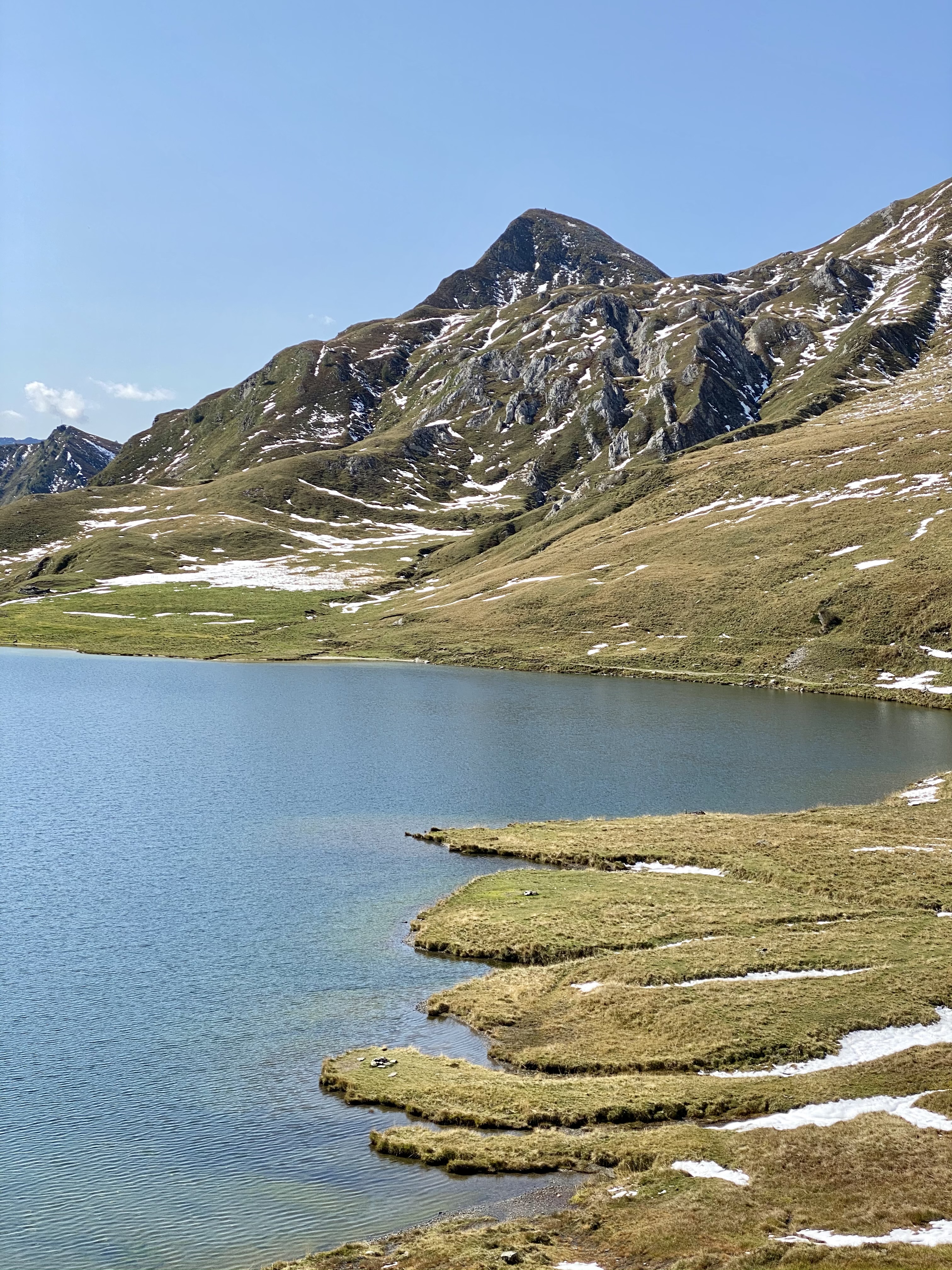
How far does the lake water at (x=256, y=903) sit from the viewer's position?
21688mm

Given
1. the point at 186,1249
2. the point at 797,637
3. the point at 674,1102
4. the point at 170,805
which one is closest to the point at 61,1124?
the point at 186,1249

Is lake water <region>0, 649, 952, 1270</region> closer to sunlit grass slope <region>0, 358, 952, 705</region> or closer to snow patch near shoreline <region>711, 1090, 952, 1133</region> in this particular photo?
snow patch near shoreline <region>711, 1090, 952, 1133</region>

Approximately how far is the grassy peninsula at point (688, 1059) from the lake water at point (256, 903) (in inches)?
61.8

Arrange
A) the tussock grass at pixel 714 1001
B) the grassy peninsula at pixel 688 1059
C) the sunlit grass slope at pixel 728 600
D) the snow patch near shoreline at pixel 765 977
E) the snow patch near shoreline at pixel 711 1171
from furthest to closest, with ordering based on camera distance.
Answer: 1. the sunlit grass slope at pixel 728 600
2. the snow patch near shoreline at pixel 765 977
3. the tussock grass at pixel 714 1001
4. the snow patch near shoreline at pixel 711 1171
5. the grassy peninsula at pixel 688 1059

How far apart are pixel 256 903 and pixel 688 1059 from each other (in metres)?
22.7

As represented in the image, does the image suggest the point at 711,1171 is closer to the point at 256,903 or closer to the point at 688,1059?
the point at 688,1059

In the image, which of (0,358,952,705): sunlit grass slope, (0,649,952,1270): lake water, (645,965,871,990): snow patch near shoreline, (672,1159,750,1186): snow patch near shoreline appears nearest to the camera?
(672,1159,750,1186): snow patch near shoreline

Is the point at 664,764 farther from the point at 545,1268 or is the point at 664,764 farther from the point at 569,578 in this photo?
the point at 569,578

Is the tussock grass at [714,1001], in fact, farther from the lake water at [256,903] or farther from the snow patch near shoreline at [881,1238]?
the snow patch near shoreline at [881,1238]

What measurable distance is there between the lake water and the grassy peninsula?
1570 mm

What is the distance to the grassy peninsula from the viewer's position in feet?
60.7

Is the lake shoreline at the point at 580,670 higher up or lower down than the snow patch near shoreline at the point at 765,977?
higher up

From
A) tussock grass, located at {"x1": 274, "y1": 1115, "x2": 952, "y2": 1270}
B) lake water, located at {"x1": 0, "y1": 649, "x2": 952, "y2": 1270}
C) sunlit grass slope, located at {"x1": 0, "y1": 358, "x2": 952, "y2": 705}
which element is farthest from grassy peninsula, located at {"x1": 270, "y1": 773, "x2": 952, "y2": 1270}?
sunlit grass slope, located at {"x1": 0, "y1": 358, "x2": 952, "y2": 705}

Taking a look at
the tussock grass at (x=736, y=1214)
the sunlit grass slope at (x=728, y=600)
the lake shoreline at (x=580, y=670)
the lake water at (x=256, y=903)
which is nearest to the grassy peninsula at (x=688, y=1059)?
the tussock grass at (x=736, y=1214)
